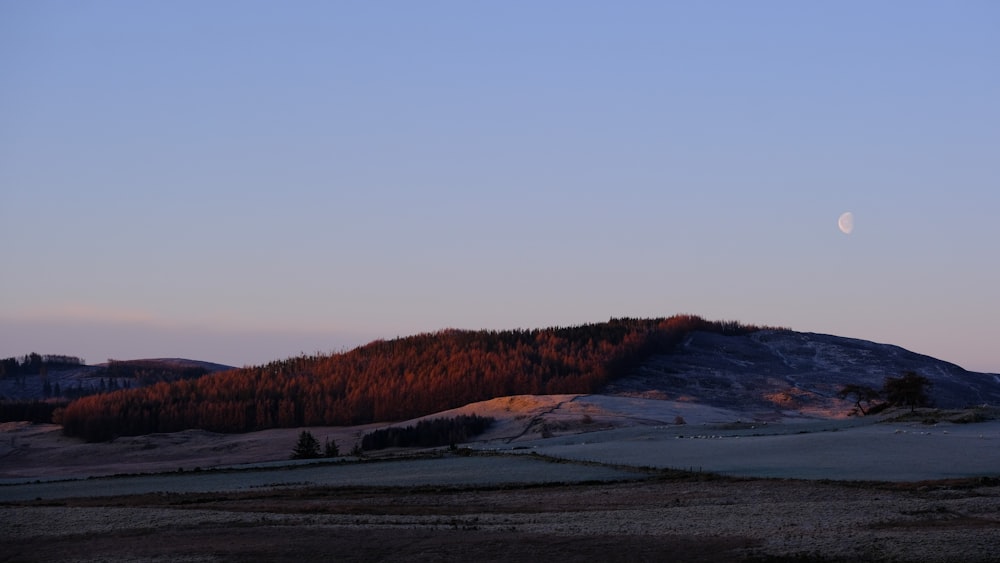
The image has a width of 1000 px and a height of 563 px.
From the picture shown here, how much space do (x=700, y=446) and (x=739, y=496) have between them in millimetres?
15402

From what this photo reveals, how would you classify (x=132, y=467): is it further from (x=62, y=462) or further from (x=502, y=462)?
(x=502, y=462)

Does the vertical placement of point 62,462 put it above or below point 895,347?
below

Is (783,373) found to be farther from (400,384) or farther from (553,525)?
(553,525)

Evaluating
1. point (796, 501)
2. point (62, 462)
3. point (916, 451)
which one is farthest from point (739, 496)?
point (62, 462)

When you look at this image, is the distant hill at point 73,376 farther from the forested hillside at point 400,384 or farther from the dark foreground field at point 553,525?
the dark foreground field at point 553,525

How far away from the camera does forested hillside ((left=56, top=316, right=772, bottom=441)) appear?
8525 centimetres

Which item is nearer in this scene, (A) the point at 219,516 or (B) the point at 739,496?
(A) the point at 219,516

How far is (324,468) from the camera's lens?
43.8 metres

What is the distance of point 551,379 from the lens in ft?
283

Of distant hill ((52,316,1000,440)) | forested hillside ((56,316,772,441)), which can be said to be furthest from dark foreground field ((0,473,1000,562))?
forested hillside ((56,316,772,441))

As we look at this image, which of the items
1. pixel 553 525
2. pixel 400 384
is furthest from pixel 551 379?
pixel 553 525

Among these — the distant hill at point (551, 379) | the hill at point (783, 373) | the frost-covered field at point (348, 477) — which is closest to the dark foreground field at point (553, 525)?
the frost-covered field at point (348, 477)

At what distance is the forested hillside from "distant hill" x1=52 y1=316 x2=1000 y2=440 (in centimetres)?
12

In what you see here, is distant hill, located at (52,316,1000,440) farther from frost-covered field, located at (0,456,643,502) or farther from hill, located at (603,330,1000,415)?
frost-covered field, located at (0,456,643,502)
